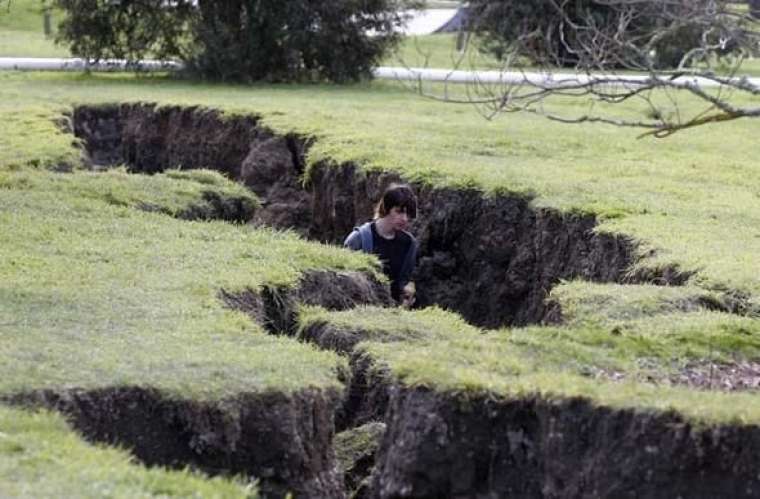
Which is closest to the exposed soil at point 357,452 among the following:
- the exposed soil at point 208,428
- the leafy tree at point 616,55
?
the exposed soil at point 208,428

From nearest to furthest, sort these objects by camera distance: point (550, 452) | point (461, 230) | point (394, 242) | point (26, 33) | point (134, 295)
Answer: point (550, 452), point (134, 295), point (394, 242), point (461, 230), point (26, 33)

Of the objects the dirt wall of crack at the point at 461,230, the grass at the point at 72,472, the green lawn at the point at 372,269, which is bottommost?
the dirt wall of crack at the point at 461,230

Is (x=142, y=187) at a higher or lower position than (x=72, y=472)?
lower

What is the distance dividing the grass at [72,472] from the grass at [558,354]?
146 cm

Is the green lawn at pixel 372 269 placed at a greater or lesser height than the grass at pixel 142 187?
greater

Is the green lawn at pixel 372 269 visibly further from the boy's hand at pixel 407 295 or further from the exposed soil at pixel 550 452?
the boy's hand at pixel 407 295

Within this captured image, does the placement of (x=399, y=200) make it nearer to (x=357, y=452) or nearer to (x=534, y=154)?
(x=357, y=452)

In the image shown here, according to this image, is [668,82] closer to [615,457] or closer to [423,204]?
[615,457]

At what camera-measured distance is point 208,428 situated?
7648 millimetres

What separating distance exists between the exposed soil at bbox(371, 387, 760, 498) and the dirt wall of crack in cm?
391

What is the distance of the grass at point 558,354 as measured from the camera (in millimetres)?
7570

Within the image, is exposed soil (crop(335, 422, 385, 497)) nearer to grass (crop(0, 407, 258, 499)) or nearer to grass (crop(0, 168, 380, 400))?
grass (crop(0, 168, 380, 400))

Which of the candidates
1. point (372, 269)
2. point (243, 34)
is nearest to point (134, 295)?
point (372, 269)

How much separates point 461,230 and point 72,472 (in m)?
8.48
